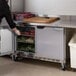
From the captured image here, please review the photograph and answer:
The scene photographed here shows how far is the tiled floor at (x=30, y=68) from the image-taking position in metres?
3.11

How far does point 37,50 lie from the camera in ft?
11.2

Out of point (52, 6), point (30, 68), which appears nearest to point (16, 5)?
point (52, 6)

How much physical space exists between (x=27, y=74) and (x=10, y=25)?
78 cm

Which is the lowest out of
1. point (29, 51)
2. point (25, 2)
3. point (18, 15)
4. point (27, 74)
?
point (27, 74)

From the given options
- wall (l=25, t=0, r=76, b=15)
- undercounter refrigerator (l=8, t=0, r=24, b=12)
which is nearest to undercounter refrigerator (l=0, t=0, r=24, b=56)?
undercounter refrigerator (l=8, t=0, r=24, b=12)

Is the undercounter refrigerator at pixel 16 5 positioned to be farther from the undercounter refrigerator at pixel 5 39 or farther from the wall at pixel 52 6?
the undercounter refrigerator at pixel 5 39

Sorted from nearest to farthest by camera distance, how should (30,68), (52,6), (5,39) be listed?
(30,68)
(5,39)
(52,6)

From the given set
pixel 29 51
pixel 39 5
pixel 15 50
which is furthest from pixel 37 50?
pixel 39 5

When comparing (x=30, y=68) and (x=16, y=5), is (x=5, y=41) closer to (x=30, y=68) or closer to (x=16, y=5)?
(x=30, y=68)

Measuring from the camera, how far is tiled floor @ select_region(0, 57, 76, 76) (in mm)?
3113

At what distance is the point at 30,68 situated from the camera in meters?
3.34

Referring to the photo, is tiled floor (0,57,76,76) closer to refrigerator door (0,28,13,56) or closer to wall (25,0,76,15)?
refrigerator door (0,28,13,56)

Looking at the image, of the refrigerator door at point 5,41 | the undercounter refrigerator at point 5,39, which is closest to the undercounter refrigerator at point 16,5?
the undercounter refrigerator at point 5,39

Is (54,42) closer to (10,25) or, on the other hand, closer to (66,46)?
(66,46)
